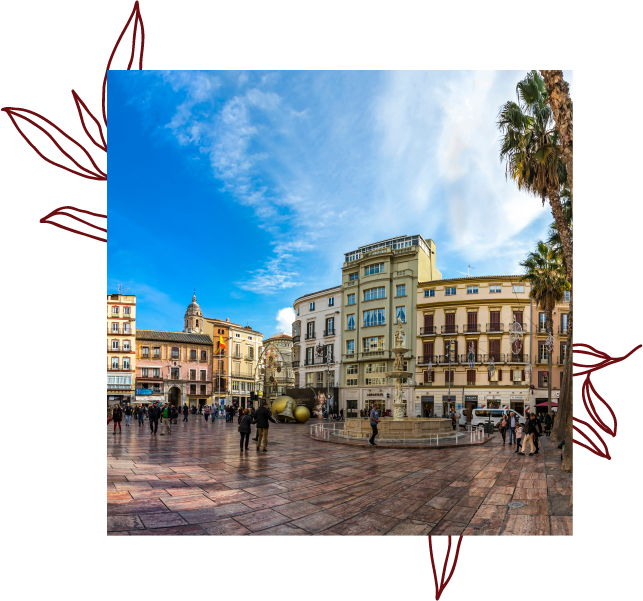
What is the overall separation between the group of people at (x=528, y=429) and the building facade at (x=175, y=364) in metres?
2.51

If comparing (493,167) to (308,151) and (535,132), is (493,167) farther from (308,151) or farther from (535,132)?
(308,151)

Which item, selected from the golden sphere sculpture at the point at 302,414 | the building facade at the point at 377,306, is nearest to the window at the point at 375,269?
the building facade at the point at 377,306

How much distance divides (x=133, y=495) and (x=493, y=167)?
4.19 metres

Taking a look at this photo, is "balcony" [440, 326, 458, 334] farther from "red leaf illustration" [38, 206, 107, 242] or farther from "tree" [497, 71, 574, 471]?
"red leaf illustration" [38, 206, 107, 242]

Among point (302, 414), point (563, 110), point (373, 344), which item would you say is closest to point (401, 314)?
point (373, 344)

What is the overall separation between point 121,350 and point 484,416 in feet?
10.5

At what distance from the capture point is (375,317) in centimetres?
491

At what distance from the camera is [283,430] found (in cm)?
486

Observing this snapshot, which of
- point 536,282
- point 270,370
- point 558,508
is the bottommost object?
point 558,508

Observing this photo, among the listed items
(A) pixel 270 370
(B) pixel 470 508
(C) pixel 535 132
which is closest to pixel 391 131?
(C) pixel 535 132
